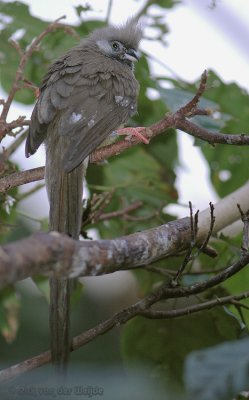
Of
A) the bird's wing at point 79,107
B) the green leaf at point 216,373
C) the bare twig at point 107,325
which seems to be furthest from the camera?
the bird's wing at point 79,107

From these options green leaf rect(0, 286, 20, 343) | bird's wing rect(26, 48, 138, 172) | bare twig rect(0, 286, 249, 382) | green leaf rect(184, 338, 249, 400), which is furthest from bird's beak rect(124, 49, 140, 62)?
green leaf rect(184, 338, 249, 400)

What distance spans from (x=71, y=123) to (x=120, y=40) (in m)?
1.49

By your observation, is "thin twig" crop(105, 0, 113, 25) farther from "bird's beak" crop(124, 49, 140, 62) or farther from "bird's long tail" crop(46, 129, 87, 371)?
"bird's long tail" crop(46, 129, 87, 371)

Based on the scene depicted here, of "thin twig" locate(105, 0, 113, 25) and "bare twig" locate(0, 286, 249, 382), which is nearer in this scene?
"bare twig" locate(0, 286, 249, 382)

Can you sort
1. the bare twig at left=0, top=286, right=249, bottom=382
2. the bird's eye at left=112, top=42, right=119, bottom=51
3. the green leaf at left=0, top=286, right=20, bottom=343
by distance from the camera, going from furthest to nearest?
the bird's eye at left=112, top=42, right=119, bottom=51 < the green leaf at left=0, top=286, right=20, bottom=343 < the bare twig at left=0, top=286, right=249, bottom=382

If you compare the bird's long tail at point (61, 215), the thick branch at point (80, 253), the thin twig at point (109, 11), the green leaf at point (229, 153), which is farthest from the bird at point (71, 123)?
the green leaf at point (229, 153)

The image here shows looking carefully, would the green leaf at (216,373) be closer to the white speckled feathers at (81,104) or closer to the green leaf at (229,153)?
the white speckled feathers at (81,104)

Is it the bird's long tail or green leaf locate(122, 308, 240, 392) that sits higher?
the bird's long tail

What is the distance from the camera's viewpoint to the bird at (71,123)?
11.0ft

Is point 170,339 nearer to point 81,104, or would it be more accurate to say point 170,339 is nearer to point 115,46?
point 81,104

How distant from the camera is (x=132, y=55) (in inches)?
189

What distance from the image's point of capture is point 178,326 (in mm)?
3709

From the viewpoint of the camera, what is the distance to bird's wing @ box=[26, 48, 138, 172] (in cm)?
365

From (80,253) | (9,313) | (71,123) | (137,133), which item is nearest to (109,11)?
(71,123)
